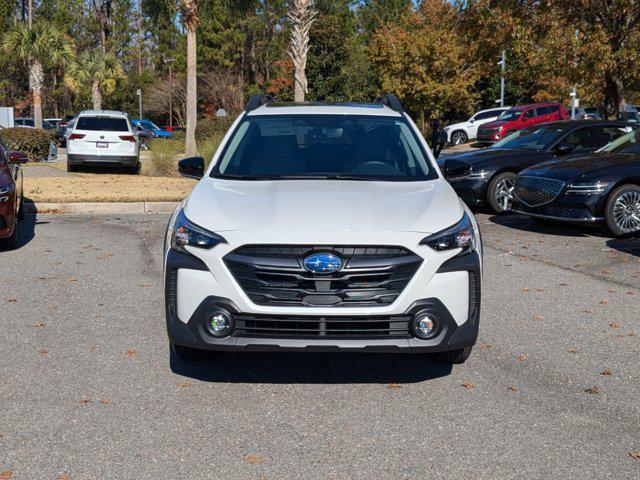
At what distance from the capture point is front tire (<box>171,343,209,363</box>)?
5543 mm

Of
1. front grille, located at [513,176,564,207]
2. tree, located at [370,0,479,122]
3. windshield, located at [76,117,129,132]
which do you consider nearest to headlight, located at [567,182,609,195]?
front grille, located at [513,176,564,207]

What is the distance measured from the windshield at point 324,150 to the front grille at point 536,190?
5888mm

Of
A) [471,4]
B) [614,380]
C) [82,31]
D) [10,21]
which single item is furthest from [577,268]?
[82,31]

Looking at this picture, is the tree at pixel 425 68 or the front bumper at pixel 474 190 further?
the tree at pixel 425 68

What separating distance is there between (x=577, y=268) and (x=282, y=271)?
5.81 metres

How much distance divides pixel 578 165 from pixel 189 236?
8701 mm

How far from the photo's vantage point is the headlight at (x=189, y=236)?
4875 mm


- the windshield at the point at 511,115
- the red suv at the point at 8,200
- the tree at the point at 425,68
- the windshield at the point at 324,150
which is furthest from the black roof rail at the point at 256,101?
the tree at the point at 425,68

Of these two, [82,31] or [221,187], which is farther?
[82,31]

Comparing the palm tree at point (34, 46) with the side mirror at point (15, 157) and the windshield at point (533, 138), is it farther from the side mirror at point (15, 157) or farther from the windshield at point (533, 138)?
the side mirror at point (15, 157)

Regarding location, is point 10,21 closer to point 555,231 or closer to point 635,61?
point 635,61

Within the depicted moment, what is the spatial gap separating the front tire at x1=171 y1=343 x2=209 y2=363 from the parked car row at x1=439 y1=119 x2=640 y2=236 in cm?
495

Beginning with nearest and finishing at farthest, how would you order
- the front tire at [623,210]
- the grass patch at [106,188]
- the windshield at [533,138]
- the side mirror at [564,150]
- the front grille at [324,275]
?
the front grille at [324,275], the front tire at [623,210], the side mirror at [564,150], the windshield at [533,138], the grass patch at [106,188]

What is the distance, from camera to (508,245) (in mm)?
11344
